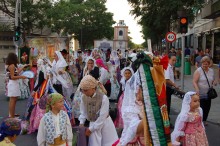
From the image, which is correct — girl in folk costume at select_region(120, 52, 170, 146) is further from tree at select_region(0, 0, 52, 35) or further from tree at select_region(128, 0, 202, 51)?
tree at select_region(0, 0, 52, 35)

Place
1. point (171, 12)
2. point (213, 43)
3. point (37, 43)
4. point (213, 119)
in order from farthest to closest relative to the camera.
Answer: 1. point (213, 43)
2. point (171, 12)
3. point (37, 43)
4. point (213, 119)

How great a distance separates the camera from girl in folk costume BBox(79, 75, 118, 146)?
5434 millimetres

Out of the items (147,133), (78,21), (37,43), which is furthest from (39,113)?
(78,21)

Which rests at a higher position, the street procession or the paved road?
the street procession

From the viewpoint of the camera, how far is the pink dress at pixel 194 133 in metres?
5.21

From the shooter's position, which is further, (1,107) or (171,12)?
(171,12)

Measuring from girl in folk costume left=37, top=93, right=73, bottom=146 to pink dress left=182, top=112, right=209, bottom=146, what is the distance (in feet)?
5.19

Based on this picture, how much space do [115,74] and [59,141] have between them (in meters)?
8.81

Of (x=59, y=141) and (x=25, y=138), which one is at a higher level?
(x=59, y=141)

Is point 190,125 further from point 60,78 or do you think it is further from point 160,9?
point 160,9

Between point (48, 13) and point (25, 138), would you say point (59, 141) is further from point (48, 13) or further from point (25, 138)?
point (48, 13)

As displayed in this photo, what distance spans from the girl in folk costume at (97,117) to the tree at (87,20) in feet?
139

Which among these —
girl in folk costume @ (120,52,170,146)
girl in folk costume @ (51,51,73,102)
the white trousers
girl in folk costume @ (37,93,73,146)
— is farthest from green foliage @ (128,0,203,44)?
girl in folk costume @ (120,52,170,146)

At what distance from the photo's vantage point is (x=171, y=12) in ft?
79.5
